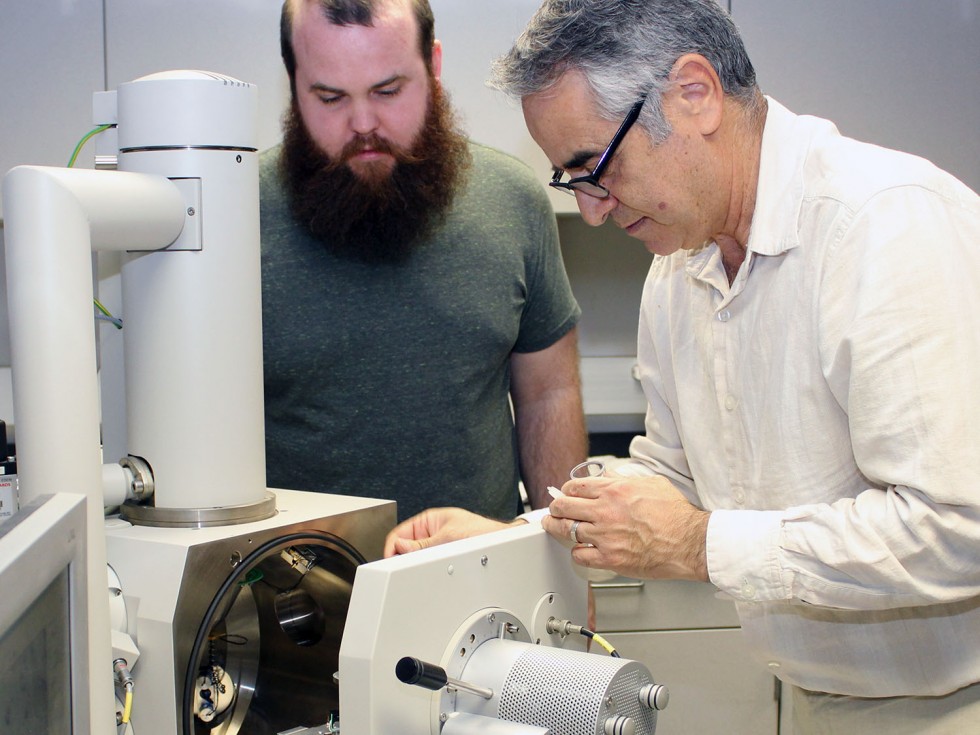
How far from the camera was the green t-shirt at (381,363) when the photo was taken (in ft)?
4.84

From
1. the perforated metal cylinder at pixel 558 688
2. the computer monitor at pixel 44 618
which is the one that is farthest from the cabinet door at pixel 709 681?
the computer monitor at pixel 44 618

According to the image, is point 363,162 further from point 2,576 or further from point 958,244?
point 2,576

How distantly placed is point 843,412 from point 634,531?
231mm

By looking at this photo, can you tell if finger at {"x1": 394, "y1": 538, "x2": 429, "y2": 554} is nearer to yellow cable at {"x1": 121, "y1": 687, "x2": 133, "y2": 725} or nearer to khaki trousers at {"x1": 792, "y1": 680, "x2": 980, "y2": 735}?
yellow cable at {"x1": 121, "y1": 687, "x2": 133, "y2": 725}

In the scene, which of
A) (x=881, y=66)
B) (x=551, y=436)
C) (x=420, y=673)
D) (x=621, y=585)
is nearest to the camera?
(x=420, y=673)

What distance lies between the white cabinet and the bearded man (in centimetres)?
66

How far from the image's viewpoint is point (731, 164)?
1.02 metres

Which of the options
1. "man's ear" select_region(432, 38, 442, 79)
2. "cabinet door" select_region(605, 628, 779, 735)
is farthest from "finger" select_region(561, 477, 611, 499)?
"cabinet door" select_region(605, 628, 779, 735)

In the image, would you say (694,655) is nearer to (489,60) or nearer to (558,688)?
(489,60)

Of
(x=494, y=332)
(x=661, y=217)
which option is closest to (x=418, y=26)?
(x=494, y=332)

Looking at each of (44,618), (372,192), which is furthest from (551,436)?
(44,618)

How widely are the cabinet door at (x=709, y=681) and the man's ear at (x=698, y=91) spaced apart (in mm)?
1338

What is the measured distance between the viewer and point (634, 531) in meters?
0.94

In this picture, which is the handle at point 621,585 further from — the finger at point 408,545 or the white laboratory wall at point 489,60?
the finger at point 408,545
